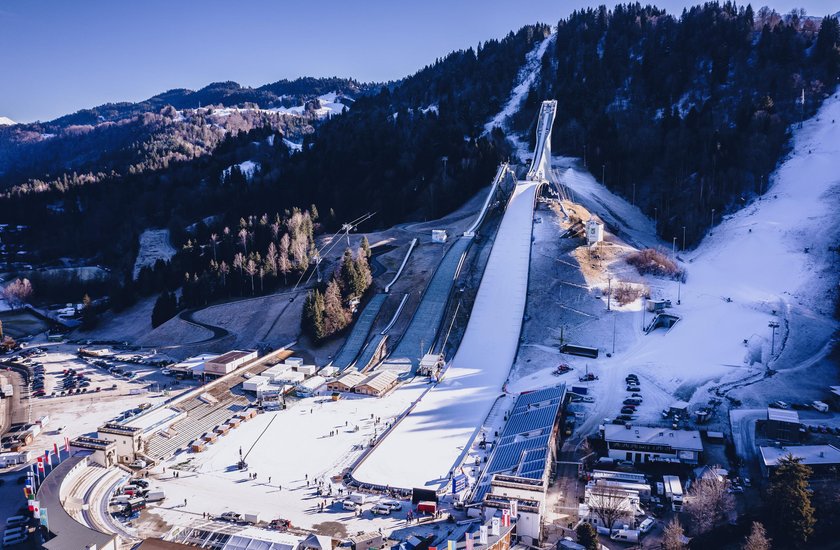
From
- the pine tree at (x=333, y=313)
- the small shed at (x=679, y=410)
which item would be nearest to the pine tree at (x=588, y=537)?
the small shed at (x=679, y=410)

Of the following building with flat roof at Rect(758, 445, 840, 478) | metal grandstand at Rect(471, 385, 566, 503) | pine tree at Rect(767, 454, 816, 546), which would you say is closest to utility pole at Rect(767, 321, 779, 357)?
building with flat roof at Rect(758, 445, 840, 478)

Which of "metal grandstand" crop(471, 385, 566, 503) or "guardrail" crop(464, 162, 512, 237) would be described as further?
"guardrail" crop(464, 162, 512, 237)

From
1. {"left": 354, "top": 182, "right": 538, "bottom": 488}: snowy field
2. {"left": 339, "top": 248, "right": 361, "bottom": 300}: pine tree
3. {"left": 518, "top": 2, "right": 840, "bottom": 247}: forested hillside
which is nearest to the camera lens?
{"left": 354, "top": 182, "right": 538, "bottom": 488}: snowy field

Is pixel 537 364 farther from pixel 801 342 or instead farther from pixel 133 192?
pixel 133 192

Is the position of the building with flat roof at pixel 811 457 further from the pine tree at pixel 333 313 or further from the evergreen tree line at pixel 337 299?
the evergreen tree line at pixel 337 299

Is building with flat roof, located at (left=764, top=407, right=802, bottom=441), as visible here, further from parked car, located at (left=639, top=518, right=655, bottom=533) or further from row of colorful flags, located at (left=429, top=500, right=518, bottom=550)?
row of colorful flags, located at (left=429, top=500, right=518, bottom=550)
